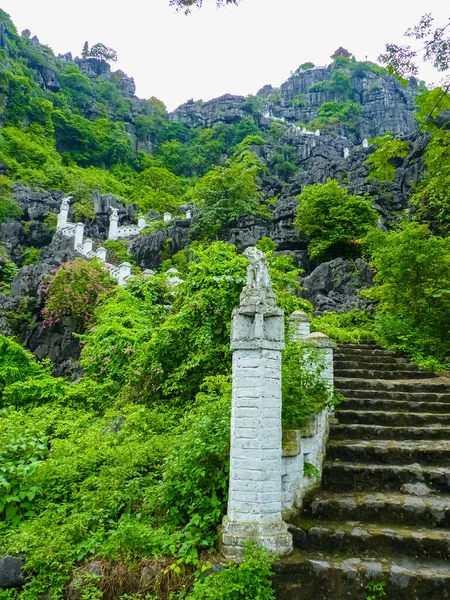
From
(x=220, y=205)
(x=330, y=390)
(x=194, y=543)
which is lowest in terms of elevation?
(x=194, y=543)

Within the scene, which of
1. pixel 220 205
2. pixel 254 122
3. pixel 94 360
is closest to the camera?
pixel 94 360

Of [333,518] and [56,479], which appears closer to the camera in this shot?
[333,518]

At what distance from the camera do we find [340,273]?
699 inches

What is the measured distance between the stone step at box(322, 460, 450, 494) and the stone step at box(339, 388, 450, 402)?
2123 millimetres

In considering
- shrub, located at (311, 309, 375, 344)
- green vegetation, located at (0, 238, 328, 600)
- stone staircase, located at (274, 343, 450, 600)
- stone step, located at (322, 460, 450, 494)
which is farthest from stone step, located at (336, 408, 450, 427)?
shrub, located at (311, 309, 375, 344)

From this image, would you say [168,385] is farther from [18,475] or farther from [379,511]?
[379,511]

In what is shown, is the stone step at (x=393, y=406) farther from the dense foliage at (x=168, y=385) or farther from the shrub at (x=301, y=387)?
the dense foliage at (x=168, y=385)

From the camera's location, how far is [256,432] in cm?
365

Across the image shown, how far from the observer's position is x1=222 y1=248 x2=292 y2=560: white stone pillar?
3535 mm

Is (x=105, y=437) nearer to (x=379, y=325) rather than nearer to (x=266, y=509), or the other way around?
(x=266, y=509)

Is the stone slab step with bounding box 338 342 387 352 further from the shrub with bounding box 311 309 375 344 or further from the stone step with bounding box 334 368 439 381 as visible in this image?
the stone step with bounding box 334 368 439 381

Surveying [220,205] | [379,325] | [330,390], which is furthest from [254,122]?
[330,390]

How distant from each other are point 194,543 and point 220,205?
75.5ft

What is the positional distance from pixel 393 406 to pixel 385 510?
261 cm
